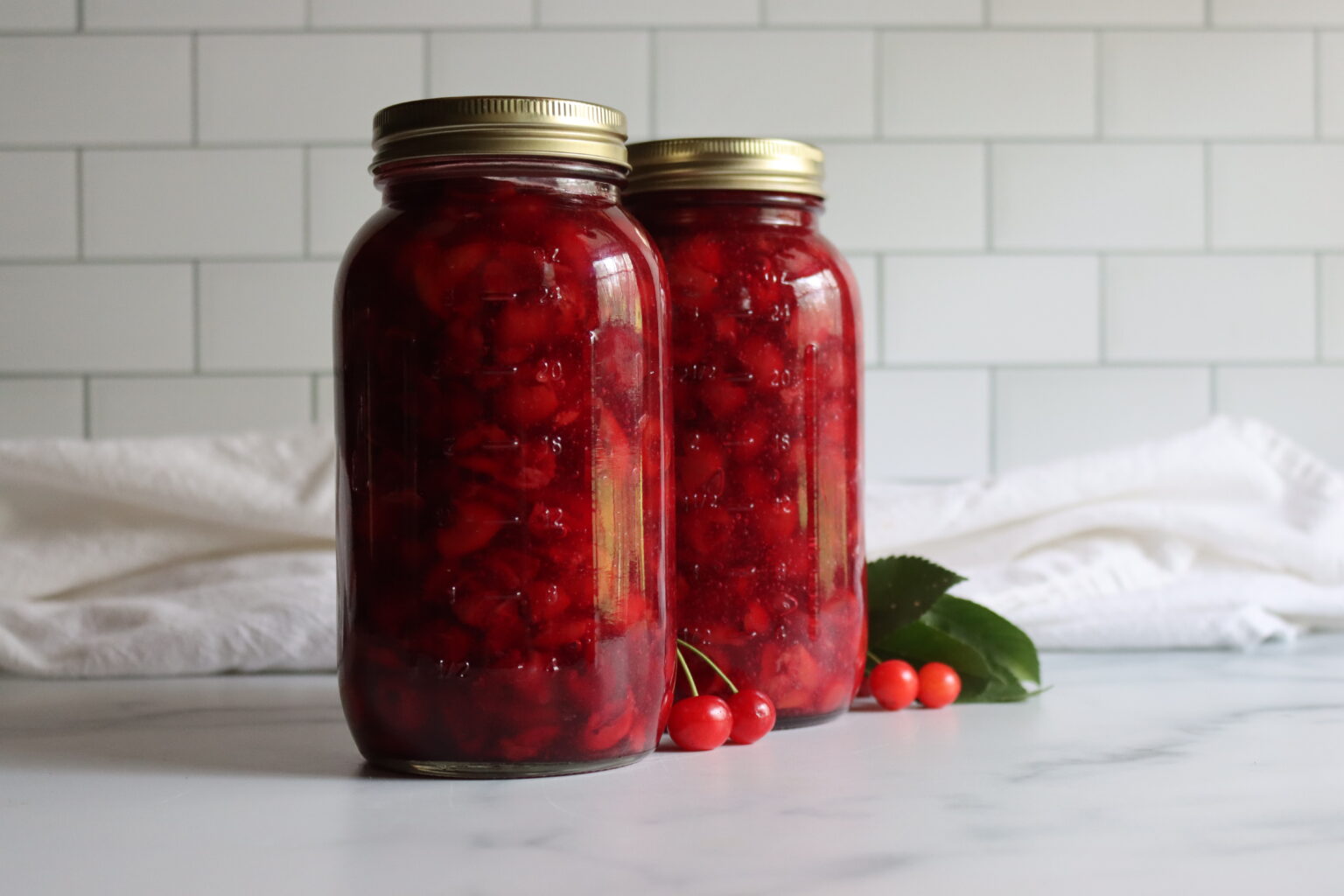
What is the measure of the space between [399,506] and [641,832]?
0.17 metres

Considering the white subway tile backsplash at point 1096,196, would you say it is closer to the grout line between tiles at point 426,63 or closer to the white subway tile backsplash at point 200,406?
the grout line between tiles at point 426,63

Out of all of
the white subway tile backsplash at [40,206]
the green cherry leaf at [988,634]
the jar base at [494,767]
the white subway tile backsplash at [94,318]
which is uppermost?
the white subway tile backsplash at [40,206]

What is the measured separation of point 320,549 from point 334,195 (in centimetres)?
47

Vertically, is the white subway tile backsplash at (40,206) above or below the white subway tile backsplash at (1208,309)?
above

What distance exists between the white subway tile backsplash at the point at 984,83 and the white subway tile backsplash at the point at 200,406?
669mm

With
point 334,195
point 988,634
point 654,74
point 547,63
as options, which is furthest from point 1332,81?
point 334,195

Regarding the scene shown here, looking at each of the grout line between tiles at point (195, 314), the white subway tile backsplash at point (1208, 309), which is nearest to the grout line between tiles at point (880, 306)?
the white subway tile backsplash at point (1208, 309)

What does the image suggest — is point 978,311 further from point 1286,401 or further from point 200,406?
point 200,406

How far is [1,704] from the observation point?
0.81 meters

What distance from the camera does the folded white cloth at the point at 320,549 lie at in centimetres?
93

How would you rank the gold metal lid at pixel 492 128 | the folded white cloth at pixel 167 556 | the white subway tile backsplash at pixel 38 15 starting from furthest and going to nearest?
the white subway tile backsplash at pixel 38 15 < the folded white cloth at pixel 167 556 < the gold metal lid at pixel 492 128

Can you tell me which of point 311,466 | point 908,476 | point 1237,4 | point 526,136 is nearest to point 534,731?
point 526,136

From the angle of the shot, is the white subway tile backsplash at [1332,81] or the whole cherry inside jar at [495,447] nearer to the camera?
the whole cherry inside jar at [495,447]

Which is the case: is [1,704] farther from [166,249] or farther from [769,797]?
[166,249]
